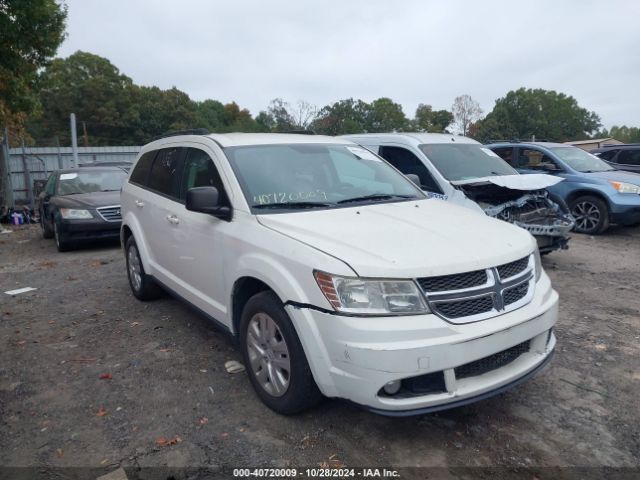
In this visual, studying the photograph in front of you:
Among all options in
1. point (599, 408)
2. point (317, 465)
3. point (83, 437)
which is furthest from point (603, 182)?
point (83, 437)

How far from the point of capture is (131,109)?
46.5m

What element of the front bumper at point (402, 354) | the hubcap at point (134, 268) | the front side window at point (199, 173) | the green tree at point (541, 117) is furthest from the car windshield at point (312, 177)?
the green tree at point (541, 117)

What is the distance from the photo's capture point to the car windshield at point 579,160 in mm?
9719

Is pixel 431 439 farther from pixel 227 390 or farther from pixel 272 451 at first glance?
pixel 227 390

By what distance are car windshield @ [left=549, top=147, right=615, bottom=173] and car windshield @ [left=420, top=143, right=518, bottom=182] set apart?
282 cm

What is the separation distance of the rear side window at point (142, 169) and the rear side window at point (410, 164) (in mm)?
3767

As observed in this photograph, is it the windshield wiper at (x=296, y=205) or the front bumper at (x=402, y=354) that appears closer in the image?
the front bumper at (x=402, y=354)

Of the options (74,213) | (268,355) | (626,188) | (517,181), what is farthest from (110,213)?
(626,188)

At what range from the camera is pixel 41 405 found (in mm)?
3387

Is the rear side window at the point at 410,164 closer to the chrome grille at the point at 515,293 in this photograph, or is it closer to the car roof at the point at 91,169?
the chrome grille at the point at 515,293

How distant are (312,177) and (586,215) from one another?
7.57 m

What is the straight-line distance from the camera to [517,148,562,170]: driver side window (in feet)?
31.9

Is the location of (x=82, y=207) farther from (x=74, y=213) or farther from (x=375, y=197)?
(x=375, y=197)

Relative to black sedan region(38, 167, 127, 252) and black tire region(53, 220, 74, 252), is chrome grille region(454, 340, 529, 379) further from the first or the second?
black tire region(53, 220, 74, 252)
